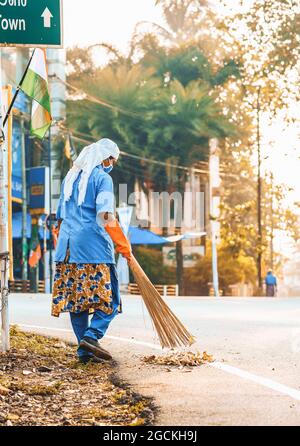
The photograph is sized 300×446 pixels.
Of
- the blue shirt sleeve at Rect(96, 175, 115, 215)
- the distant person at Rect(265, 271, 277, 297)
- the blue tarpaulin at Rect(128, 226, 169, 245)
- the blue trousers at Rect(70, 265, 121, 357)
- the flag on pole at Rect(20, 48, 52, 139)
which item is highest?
the flag on pole at Rect(20, 48, 52, 139)

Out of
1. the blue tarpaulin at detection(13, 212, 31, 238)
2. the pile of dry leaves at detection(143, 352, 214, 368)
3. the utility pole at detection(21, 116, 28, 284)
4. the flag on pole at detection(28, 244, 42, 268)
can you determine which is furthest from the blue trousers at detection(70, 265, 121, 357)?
the blue tarpaulin at detection(13, 212, 31, 238)

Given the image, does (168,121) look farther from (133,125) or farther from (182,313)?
(182,313)

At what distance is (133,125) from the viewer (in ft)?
149

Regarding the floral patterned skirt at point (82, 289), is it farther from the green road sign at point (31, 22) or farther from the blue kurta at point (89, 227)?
the green road sign at point (31, 22)

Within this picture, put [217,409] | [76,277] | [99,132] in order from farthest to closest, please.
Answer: [99,132] < [76,277] < [217,409]

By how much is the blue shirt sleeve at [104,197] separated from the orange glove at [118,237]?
12 cm

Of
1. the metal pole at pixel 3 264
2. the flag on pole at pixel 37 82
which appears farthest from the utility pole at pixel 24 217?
the metal pole at pixel 3 264

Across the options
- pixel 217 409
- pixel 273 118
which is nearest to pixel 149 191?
pixel 273 118

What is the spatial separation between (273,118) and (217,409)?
31.0 meters

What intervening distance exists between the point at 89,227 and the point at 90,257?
0.25m

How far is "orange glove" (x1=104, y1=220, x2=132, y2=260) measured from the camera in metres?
8.29

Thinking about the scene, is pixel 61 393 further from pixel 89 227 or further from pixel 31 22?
pixel 31 22

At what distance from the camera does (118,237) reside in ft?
27.2

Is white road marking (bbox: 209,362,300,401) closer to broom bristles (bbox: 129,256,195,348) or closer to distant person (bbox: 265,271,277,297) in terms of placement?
broom bristles (bbox: 129,256,195,348)
